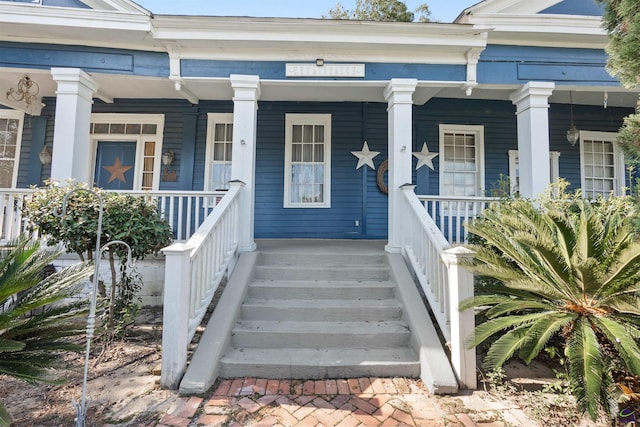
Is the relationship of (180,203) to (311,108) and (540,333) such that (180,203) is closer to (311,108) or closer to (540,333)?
(311,108)

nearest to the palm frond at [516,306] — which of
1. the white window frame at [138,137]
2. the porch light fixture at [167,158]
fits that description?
the porch light fixture at [167,158]

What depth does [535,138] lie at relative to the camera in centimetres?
500

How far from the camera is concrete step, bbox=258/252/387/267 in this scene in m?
4.31

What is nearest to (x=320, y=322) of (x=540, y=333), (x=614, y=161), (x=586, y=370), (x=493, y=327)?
(x=493, y=327)

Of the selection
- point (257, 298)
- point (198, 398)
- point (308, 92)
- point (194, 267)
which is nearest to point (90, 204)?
point (194, 267)

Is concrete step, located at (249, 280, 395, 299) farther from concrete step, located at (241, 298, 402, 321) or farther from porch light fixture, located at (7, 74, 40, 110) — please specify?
porch light fixture, located at (7, 74, 40, 110)

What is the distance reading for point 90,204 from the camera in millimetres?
3330

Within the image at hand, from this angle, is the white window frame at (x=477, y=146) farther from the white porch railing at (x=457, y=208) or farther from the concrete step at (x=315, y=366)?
the concrete step at (x=315, y=366)

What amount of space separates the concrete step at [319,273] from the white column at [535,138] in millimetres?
2827

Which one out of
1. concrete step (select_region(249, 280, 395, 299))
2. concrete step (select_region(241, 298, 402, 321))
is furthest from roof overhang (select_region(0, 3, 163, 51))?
concrete step (select_region(241, 298, 402, 321))

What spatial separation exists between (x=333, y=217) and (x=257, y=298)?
10.1 feet

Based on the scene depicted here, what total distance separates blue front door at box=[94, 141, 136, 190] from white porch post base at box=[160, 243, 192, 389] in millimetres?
4605

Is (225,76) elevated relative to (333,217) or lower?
elevated

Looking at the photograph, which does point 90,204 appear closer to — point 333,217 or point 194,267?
point 194,267
